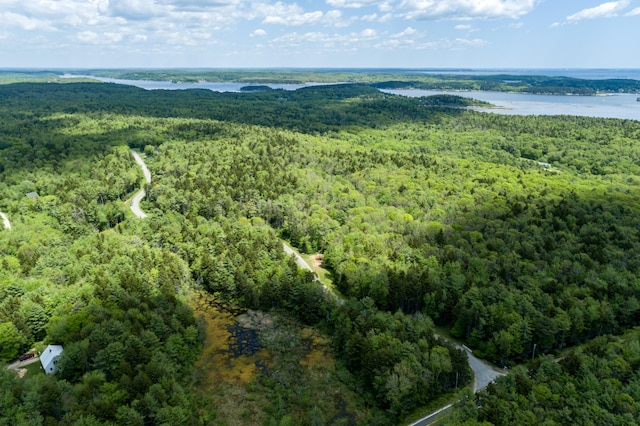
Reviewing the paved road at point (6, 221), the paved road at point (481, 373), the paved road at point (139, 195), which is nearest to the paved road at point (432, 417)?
the paved road at point (481, 373)

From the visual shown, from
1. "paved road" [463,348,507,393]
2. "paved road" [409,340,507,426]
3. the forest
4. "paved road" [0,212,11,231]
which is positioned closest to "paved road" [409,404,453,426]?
"paved road" [409,340,507,426]

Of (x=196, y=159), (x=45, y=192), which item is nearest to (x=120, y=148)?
(x=196, y=159)

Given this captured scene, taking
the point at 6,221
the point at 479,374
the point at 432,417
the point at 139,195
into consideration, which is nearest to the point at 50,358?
the point at 432,417

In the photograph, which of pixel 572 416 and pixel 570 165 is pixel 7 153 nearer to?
pixel 572 416

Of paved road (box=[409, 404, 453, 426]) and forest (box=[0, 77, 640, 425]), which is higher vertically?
forest (box=[0, 77, 640, 425])

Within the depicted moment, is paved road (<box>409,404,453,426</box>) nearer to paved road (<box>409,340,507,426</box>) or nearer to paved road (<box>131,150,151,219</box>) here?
paved road (<box>409,340,507,426</box>)

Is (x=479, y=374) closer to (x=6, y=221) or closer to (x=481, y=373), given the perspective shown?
(x=481, y=373)
